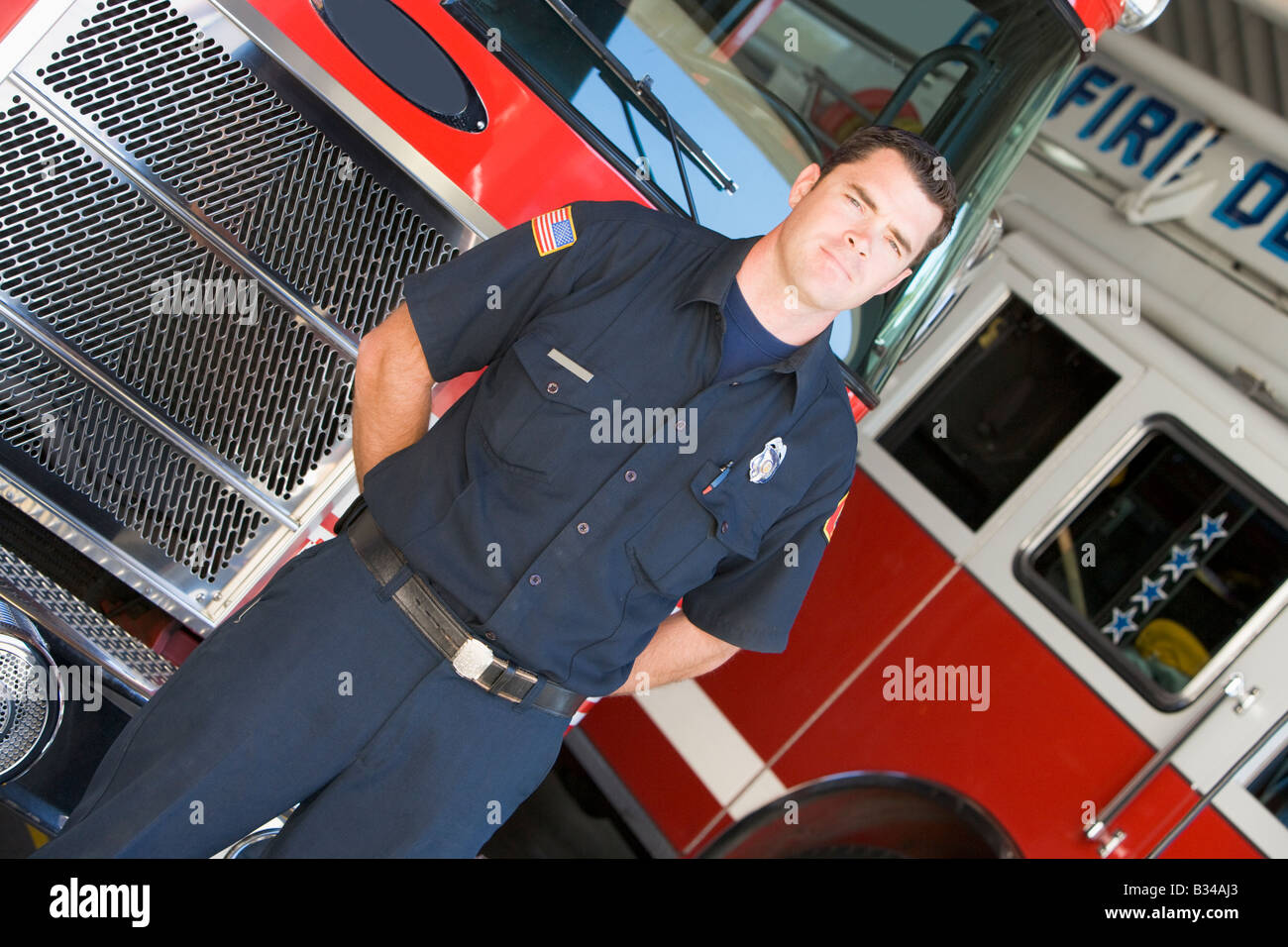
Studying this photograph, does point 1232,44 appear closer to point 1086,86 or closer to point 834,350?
point 1086,86

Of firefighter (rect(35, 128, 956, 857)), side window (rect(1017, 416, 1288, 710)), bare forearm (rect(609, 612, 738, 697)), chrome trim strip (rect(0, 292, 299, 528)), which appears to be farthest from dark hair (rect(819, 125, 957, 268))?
side window (rect(1017, 416, 1288, 710))

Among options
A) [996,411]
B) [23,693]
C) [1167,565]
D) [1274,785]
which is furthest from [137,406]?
[1274,785]

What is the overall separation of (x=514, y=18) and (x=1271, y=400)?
218 centimetres

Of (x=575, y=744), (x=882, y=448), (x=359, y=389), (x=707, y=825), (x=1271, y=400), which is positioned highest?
(x=1271, y=400)

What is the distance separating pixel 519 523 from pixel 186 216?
87cm

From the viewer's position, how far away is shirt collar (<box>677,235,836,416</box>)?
1.65m

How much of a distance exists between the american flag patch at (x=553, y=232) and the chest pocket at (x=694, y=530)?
39 centimetres

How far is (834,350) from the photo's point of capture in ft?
7.48

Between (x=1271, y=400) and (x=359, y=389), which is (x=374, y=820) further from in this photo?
(x=1271, y=400)

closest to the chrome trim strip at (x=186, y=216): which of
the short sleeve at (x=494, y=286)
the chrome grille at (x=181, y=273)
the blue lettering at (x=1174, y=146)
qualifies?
the chrome grille at (x=181, y=273)

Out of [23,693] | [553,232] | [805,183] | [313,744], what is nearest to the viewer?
[313,744]

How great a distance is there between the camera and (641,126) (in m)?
2.06

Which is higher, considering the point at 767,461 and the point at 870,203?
the point at 870,203
